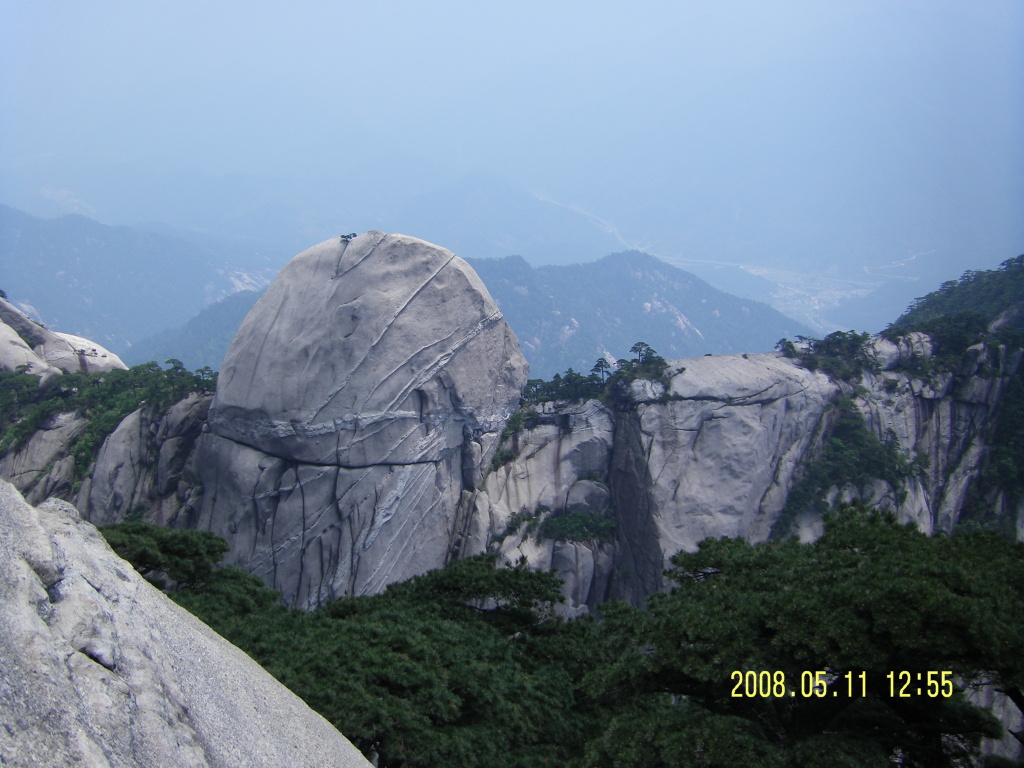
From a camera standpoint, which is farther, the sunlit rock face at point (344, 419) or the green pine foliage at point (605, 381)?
the green pine foliage at point (605, 381)

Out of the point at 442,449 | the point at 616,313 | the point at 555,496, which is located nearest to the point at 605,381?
the point at 555,496

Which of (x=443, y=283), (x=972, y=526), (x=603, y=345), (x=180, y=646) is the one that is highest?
(x=603, y=345)

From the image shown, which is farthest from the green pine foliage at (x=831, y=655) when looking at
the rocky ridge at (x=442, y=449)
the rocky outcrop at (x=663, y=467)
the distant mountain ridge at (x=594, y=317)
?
the distant mountain ridge at (x=594, y=317)

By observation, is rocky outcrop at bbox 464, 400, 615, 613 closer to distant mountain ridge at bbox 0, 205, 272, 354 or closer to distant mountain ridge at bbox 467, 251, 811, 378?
distant mountain ridge at bbox 467, 251, 811, 378

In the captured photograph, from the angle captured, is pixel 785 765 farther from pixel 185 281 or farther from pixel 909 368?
pixel 185 281

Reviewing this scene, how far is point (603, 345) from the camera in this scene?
73250 millimetres

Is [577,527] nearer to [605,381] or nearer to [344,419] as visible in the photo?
[605,381]

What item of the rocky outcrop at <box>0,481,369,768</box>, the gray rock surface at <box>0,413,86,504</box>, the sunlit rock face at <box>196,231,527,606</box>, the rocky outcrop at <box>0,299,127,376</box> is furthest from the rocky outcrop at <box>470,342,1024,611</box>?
the rocky outcrop at <box>0,299,127,376</box>

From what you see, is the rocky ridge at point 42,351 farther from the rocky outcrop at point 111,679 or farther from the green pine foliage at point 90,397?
the rocky outcrop at point 111,679

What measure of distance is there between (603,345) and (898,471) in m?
51.1

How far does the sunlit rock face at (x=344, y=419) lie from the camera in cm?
1934

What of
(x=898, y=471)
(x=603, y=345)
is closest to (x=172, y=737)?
(x=898, y=471)
